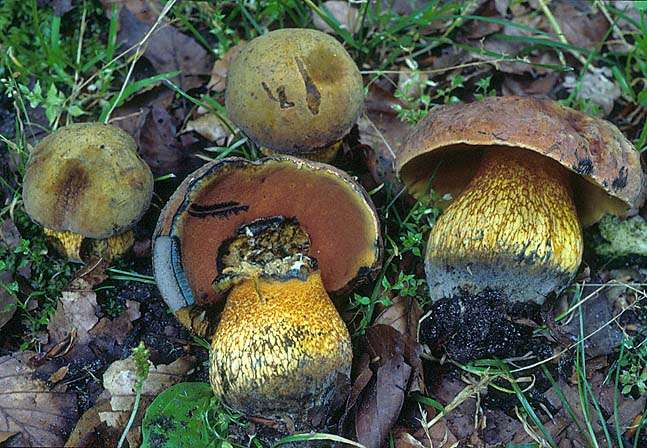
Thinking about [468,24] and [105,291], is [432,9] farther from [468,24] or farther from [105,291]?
[105,291]

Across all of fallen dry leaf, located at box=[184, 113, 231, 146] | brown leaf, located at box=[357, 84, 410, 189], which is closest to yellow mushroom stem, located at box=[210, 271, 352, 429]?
brown leaf, located at box=[357, 84, 410, 189]

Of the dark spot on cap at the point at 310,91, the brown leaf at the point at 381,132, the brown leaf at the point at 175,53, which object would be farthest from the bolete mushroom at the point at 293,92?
the brown leaf at the point at 175,53

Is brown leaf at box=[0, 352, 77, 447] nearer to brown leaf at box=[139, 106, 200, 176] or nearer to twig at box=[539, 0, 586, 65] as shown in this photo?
brown leaf at box=[139, 106, 200, 176]

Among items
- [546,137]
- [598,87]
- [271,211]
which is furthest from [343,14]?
[546,137]

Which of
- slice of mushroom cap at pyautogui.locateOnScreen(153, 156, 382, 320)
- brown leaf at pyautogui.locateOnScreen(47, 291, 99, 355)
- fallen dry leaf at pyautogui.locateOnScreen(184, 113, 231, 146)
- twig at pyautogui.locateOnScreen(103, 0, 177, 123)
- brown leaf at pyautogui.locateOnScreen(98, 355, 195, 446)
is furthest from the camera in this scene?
fallen dry leaf at pyautogui.locateOnScreen(184, 113, 231, 146)

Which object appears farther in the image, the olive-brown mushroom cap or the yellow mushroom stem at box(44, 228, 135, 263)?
the yellow mushroom stem at box(44, 228, 135, 263)

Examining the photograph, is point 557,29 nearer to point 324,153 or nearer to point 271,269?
point 324,153

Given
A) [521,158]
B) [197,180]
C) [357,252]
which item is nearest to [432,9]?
[521,158]
